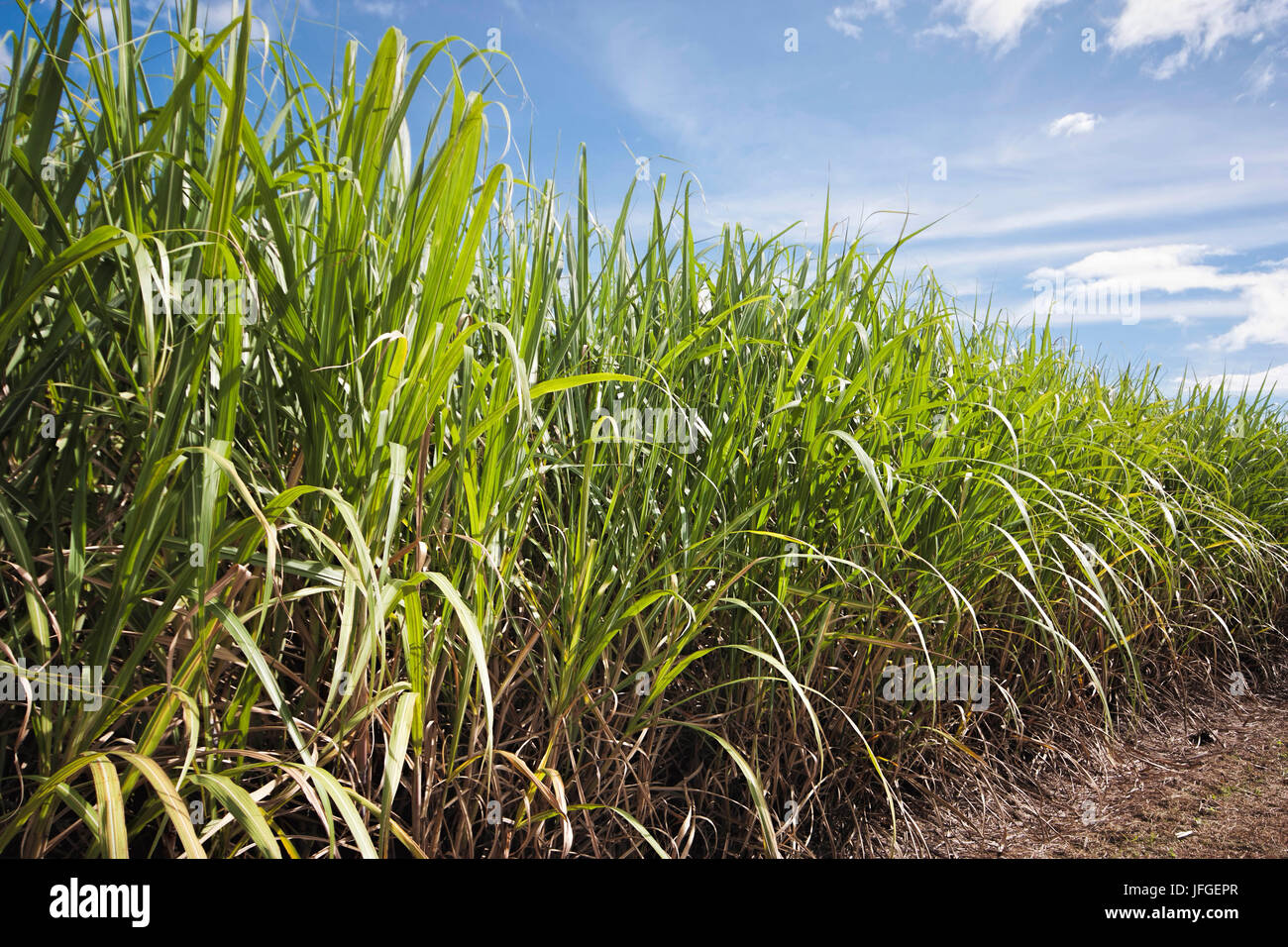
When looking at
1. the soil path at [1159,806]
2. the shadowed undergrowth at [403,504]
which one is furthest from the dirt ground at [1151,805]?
the shadowed undergrowth at [403,504]

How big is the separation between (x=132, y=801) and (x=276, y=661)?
33cm

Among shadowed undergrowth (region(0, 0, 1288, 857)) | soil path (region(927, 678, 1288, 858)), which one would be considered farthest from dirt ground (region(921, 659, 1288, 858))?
shadowed undergrowth (region(0, 0, 1288, 857))

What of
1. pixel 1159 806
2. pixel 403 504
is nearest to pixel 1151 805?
pixel 1159 806

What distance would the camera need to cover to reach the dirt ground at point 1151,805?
1684 mm

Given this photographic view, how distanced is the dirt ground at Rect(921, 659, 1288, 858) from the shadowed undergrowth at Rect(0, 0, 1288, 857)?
0.19 m

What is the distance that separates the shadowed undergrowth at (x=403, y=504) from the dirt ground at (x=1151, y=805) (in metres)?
0.19

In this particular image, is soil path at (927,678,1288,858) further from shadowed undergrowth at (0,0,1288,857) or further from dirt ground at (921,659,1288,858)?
shadowed undergrowth at (0,0,1288,857)

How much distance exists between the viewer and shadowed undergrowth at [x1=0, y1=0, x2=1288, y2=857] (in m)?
0.82

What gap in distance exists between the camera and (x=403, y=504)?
1.01m

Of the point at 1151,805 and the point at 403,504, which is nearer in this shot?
the point at 403,504

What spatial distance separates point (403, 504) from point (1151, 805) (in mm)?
2076

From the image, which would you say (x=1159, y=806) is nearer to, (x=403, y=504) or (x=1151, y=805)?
(x=1151, y=805)

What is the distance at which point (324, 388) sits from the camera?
0.90 m
